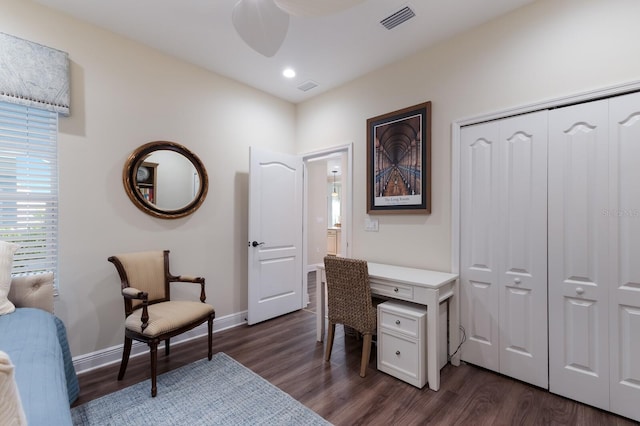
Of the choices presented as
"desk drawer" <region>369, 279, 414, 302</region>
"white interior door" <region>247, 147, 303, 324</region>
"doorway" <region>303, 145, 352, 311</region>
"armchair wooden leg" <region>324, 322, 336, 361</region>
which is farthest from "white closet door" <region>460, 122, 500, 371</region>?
"white interior door" <region>247, 147, 303, 324</region>

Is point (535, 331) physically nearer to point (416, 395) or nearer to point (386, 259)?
point (416, 395)

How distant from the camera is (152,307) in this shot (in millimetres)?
2471

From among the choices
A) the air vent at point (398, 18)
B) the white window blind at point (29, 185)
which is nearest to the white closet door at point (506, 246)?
the air vent at point (398, 18)

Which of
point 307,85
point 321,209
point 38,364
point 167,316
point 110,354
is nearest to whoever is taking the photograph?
point 38,364

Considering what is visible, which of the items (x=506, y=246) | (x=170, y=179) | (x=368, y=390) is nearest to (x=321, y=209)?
(x=170, y=179)

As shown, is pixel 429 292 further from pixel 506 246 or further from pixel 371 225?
pixel 371 225

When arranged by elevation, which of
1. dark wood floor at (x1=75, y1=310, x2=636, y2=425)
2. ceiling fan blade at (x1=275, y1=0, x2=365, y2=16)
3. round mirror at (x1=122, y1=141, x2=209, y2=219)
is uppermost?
ceiling fan blade at (x1=275, y1=0, x2=365, y2=16)

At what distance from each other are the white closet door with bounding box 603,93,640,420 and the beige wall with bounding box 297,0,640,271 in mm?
305

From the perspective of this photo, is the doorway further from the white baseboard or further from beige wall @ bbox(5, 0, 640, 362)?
the white baseboard

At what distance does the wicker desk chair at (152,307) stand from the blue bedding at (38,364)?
421mm

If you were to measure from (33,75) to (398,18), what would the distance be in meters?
2.78

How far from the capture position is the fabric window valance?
6.77ft

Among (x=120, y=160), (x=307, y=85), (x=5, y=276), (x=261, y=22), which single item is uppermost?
(x=307, y=85)

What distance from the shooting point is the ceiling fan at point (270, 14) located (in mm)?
1371
